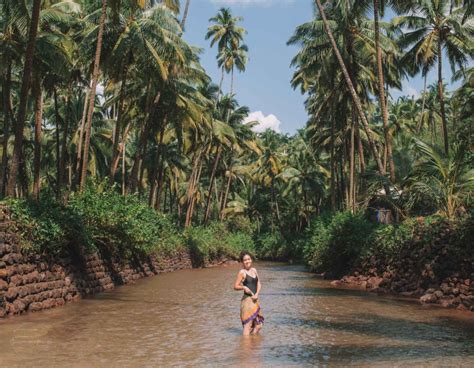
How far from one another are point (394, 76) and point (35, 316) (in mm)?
26934

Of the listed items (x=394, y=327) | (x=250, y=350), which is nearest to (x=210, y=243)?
(x=394, y=327)

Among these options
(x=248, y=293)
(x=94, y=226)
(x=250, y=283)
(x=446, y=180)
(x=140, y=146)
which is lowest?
(x=248, y=293)

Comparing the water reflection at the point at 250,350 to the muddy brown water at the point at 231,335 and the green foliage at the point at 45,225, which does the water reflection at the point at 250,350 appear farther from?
the green foliage at the point at 45,225

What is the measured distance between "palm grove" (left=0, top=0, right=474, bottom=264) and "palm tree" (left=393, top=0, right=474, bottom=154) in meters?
0.07

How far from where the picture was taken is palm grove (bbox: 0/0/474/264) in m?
18.1

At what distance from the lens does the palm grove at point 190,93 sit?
18078 millimetres

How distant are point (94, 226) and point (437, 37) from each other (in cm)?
2043

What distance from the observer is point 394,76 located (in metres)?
32.4

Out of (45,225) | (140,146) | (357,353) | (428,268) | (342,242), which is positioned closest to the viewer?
(357,353)

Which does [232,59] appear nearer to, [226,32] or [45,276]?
[226,32]

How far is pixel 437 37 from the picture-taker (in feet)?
91.3

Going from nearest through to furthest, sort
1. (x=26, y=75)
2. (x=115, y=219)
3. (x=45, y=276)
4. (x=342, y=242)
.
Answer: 1. (x=45, y=276)
2. (x=26, y=75)
3. (x=115, y=219)
4. (x=342, y=242)

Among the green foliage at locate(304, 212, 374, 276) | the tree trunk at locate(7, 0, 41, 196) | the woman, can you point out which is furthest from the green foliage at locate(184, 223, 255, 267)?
the woman

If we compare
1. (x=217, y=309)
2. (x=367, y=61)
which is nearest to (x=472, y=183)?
(x=217, y=309)
